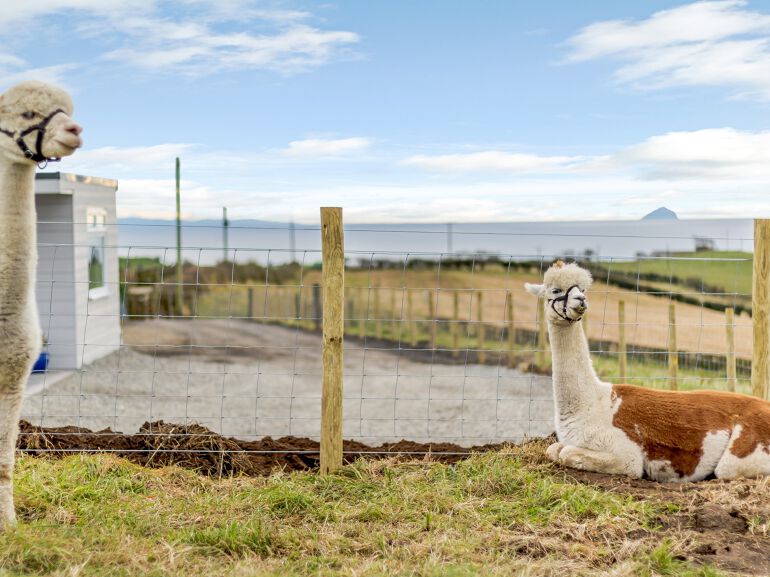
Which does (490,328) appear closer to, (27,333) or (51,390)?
(51,390)

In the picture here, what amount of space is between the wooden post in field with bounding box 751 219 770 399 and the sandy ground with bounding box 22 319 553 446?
2.56 metres

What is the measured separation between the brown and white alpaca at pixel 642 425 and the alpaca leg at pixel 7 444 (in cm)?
387

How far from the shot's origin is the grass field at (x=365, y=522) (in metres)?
4.36

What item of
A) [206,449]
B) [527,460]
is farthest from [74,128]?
[527,460]

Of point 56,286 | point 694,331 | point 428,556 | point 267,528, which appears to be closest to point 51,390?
point 56,286

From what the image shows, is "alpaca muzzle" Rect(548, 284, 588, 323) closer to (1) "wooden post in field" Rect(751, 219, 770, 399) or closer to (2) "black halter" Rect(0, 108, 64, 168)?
(1) "wooden post in field" Rect(751, 219, 770, 399)

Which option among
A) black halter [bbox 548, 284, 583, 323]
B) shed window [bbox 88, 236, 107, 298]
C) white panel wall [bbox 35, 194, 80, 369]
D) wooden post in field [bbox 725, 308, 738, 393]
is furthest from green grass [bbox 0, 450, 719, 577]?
shed window [bbox 88, 236, 107, 298]

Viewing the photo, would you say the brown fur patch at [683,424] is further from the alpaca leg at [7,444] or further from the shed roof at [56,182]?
the shed roof at [56,182]

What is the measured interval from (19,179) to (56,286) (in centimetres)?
1028

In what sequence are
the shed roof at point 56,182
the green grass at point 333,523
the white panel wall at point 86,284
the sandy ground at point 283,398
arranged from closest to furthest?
the green grass at point 333,523 < the sandy ground at point 283,398 < the shed roof at point 56,182 < the white panel wall at point 86,284

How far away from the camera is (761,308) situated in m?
7.25

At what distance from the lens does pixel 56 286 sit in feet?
45.7

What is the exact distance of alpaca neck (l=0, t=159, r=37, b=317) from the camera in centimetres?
442

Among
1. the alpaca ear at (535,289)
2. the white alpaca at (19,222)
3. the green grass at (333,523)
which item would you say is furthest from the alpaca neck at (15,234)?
the alpaca ear at (535,289)
